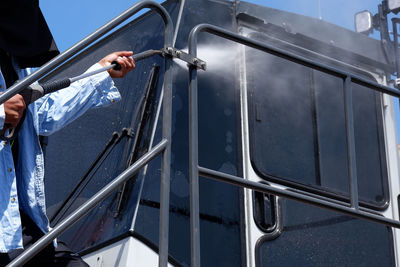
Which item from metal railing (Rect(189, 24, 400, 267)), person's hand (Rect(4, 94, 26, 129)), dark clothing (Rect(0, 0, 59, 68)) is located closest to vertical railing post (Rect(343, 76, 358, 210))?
metal railing (Rect(189, 24, 400, 267))

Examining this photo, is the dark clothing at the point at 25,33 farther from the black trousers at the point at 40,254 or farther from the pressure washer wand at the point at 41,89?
the black trousers at the point at 40,254

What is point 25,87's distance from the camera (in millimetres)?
1941

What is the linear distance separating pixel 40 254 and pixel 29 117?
1.50ft

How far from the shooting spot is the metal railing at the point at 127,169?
188 centimetres

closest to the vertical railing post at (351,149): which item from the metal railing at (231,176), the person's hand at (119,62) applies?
the metal railing at (231,176)

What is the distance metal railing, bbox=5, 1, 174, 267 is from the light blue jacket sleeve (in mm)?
206

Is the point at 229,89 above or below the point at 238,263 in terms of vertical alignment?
above

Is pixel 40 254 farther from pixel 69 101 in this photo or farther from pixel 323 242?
pixel 323 242

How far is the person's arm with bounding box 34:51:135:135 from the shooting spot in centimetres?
227

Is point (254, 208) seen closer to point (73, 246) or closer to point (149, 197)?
point (149, 197)

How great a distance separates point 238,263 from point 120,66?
1.09 meters

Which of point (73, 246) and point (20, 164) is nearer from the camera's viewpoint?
point (20, 164)

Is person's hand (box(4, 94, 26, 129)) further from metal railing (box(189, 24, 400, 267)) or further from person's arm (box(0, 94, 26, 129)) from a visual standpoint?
metal railing (box(189, 24, 400, 267))

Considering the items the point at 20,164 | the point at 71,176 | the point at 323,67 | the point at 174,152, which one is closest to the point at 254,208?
the point at 174,152
